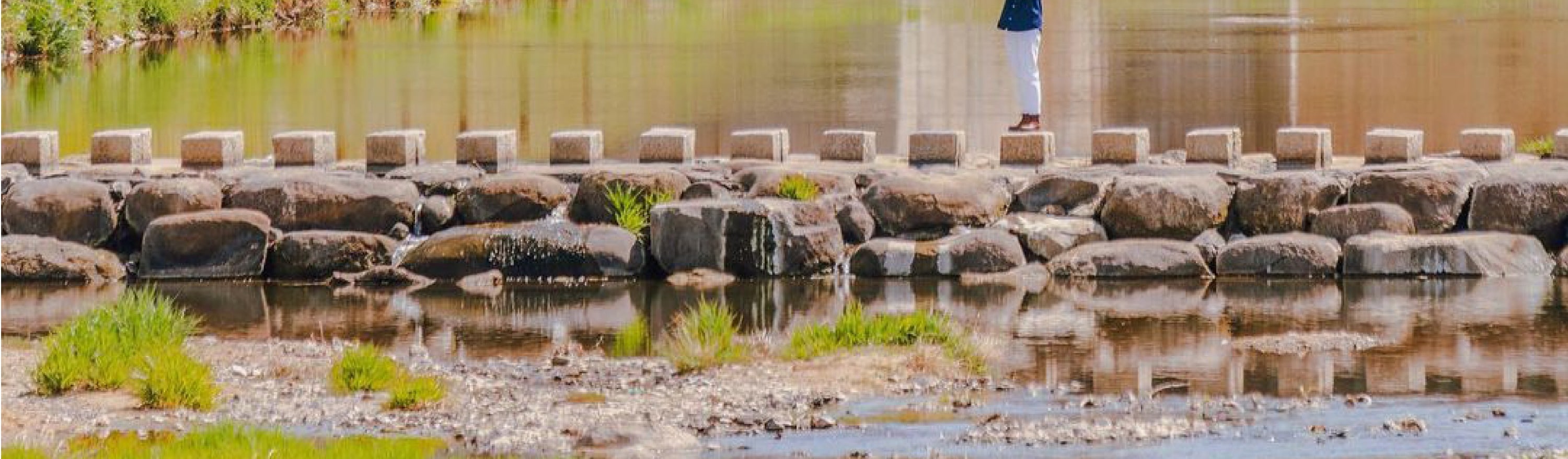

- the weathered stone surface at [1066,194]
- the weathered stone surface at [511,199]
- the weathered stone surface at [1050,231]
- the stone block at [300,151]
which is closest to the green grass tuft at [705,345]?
the weathered stone surface at [1050,231]

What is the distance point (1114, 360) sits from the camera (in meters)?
14.4

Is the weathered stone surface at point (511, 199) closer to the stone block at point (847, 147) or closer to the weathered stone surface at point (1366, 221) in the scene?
the stone block at point (847, 147)

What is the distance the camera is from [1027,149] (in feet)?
65.1

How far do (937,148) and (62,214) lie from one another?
6.22 metres

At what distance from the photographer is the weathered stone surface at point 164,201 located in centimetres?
1928

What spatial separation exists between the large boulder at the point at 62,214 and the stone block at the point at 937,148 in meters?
5.73

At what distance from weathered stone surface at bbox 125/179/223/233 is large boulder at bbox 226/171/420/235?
14.7 inches

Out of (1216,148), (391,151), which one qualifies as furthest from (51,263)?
(1216,148)

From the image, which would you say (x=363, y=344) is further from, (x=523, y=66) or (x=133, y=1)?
(x=133, y=1)

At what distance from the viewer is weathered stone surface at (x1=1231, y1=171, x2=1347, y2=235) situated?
18.8m

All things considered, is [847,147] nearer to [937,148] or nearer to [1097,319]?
[937,148]

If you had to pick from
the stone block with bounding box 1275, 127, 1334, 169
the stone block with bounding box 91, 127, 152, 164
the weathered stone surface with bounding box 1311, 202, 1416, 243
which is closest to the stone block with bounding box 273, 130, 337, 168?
the stone block with bounding box 91, 127, 152, 164

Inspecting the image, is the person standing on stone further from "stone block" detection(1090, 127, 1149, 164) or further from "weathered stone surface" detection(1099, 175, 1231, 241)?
"weathered stone surface" detection(1099, 175, 1231, 241)

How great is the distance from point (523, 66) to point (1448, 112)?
42.9 feet
